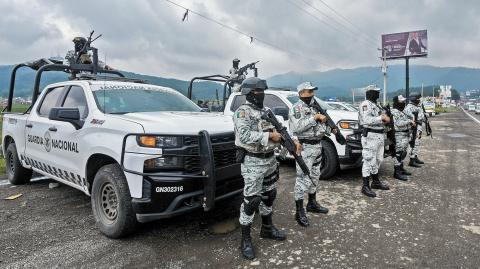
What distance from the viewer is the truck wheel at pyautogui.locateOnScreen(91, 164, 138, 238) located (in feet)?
11.4

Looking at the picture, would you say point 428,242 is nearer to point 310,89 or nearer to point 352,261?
point 352,261

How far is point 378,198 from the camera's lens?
523 cm

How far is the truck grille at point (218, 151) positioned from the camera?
3420 mm

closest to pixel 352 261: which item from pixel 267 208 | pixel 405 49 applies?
pixel 267 208

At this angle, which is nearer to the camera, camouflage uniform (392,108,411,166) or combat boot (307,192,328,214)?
combat boot (307,192,328,214)

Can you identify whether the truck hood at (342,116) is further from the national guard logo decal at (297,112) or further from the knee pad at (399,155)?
the national guard logo decal at (297,112)

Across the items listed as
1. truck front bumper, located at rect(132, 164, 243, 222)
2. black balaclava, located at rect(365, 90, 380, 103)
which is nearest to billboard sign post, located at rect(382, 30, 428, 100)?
black balaclava, located at rect(365, 90, 380, 103)

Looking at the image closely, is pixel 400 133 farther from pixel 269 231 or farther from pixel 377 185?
pixel 269 231

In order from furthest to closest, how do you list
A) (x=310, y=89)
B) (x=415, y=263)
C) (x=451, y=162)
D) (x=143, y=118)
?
(x=451, y=162) → (x=310, y=89) → (x=143, y=118) → (x=415, y=263)

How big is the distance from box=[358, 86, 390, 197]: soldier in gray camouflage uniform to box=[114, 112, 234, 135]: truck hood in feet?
8.43

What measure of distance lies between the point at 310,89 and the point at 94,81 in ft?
9.15

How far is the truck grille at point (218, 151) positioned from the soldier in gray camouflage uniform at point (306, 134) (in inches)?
39.3

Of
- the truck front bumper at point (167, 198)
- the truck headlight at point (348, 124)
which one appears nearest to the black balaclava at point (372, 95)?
the truck headlight at point (348, 124)

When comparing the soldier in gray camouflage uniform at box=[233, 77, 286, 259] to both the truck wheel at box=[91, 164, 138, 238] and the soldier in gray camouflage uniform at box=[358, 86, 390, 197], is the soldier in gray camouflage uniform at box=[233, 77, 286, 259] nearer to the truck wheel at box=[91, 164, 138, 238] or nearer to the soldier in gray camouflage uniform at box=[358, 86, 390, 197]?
the truck wheel at box=[91, 164, 138, 238]
